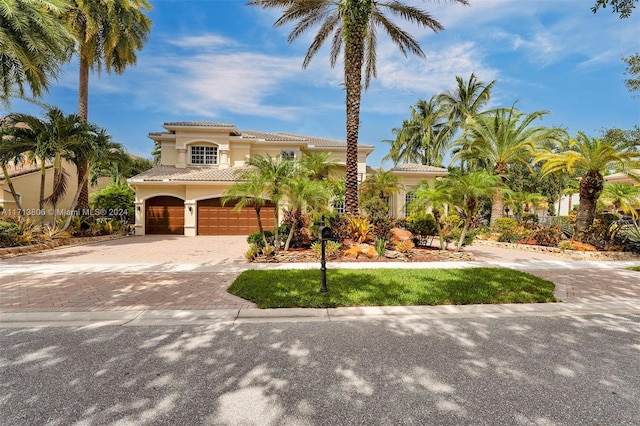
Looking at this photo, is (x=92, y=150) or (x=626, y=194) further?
(x=92, y=150)

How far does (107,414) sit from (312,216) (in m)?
9.39

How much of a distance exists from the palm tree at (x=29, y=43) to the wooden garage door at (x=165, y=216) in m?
8.66

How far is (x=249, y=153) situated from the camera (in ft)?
74.3

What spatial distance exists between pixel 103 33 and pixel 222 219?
13346mm

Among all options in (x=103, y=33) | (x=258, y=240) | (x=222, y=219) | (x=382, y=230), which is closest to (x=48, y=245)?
(x=222, y=219)

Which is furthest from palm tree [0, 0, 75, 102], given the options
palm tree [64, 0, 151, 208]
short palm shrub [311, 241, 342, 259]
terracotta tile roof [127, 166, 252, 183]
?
short palm shrub [311, 241, 342, 259]

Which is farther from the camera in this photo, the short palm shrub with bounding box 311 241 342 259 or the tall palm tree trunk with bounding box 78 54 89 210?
the tall palm tree trunk with bounding box 78 54 89 210

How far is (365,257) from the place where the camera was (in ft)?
34.9

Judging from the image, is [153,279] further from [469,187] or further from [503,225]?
[503,225]

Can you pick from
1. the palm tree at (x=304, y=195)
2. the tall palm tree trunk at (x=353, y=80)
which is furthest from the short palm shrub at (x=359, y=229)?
the palm tree at (x=304, y=195)

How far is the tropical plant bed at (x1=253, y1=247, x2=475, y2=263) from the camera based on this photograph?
1030cm

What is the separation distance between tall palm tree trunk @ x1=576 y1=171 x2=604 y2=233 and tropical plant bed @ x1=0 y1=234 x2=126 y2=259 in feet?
77.0

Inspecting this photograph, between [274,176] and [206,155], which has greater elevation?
[206,155]

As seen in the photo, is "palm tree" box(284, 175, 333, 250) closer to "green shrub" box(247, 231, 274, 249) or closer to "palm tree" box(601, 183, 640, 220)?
"green shrub" box(247, 231, 274, 249)
